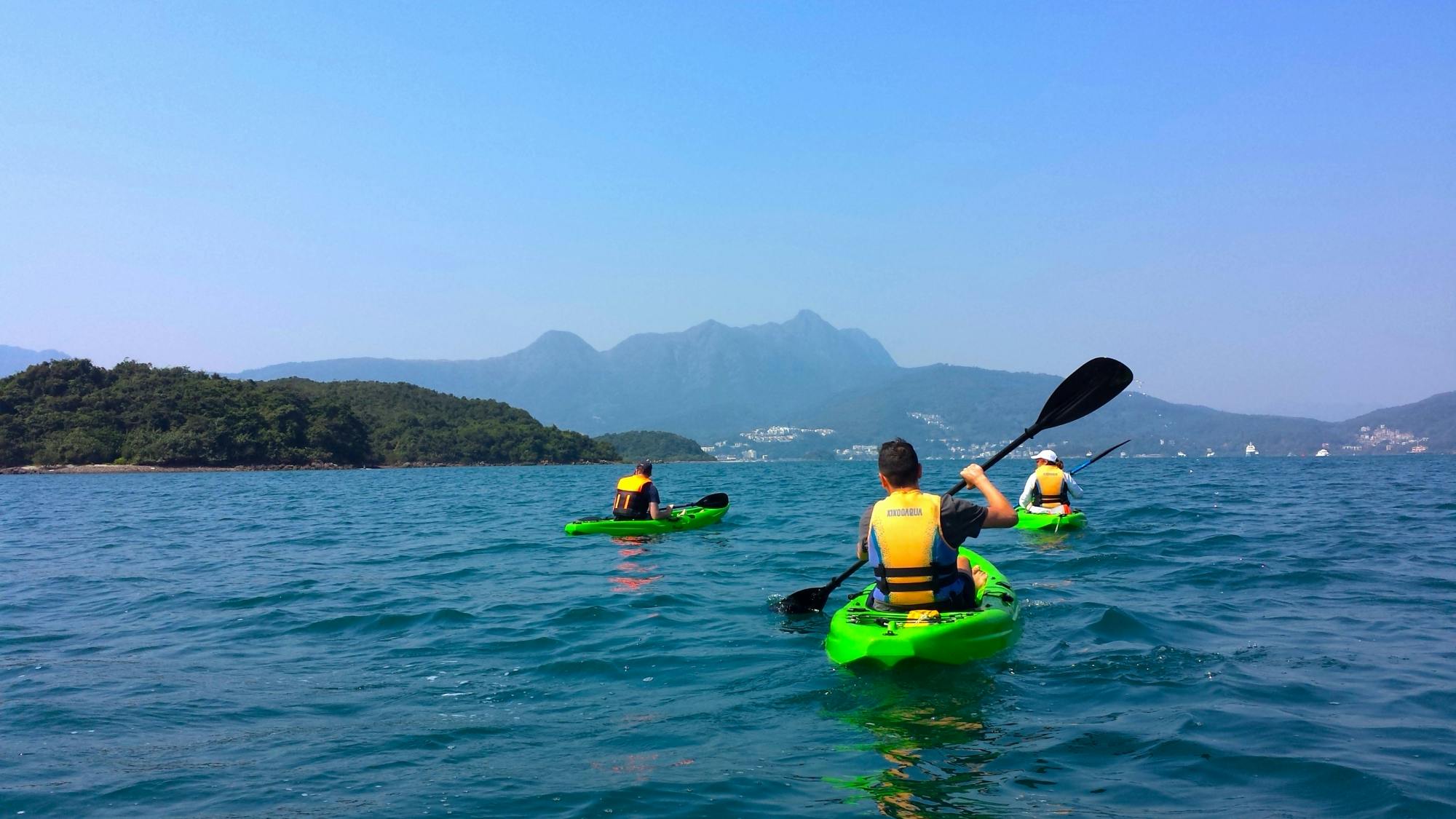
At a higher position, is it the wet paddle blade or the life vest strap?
the life vest strap

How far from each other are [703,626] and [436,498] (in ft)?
101

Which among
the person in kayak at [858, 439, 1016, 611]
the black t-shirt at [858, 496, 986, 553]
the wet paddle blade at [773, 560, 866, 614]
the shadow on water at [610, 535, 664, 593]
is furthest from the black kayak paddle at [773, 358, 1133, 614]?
the shadow on water at [610, 535, 664, 593]

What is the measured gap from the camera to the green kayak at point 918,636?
7230 mm

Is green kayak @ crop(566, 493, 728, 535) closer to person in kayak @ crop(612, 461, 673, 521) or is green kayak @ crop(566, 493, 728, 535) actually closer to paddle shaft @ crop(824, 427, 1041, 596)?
person in kayak @ crop(612, 461, 673, 521)

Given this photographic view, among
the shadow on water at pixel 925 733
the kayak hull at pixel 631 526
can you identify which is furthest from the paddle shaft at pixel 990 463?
the kayak hull at pixel 631 526

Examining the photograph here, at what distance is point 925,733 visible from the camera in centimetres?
595

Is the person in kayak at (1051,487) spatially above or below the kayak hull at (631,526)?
above

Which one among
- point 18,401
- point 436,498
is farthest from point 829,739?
point 18,401

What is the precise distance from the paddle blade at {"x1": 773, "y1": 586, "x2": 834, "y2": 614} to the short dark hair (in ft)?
11.2

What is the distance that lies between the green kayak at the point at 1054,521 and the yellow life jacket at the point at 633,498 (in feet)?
25.3

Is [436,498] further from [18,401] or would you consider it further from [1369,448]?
[1369,448]

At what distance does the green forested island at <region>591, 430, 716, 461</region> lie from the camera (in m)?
185

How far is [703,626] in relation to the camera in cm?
999

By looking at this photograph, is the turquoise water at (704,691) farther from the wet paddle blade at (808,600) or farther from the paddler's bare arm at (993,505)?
the paddler's bare arm at (993,505)
